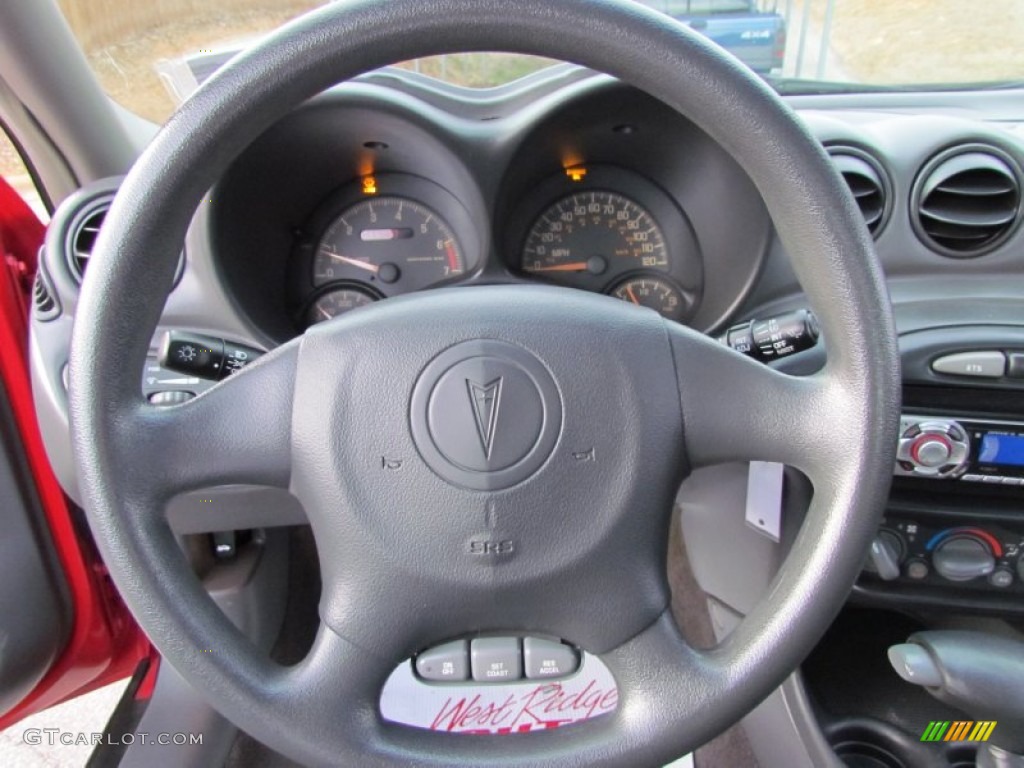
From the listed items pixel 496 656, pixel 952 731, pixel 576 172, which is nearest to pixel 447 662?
pixel 496 656

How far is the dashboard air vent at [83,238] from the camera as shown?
129cm

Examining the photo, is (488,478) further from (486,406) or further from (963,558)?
(963,558)

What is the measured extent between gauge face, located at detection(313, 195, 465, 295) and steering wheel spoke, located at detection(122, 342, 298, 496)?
0.65 m

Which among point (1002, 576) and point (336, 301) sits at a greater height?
point (336, 301)

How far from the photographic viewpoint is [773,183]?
798mm

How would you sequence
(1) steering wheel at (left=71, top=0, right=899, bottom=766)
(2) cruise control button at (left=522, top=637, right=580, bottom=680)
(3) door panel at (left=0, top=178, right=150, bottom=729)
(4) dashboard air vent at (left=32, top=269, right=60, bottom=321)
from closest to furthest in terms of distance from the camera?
(1) steering wheel at (left=71, top=0, right=899, bottom=766)
(2) cruise control button at (left=522, top=637, right=580, bottom=680)
(4) dashboard air vent at (left=32, top=269, right=60, bottom=321)
(3) door panel at (left=0, top=178, right=150, bottom=729)

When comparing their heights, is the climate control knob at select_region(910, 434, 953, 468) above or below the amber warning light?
below

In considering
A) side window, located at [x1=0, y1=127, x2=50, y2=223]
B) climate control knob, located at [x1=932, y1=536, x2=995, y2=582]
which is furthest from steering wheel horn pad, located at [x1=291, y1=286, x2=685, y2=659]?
side window, located at [x1=0, y1=127, x2=50, y2=223]

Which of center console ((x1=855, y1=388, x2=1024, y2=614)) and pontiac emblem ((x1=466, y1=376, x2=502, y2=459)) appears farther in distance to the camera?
center console ((x1=855, y1=388, x2=1024, y2=614))

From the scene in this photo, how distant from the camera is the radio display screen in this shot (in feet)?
4.12

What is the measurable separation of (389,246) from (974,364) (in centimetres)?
87

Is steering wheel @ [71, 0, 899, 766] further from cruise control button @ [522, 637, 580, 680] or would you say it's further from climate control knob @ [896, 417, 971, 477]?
climate control knob @ [896, 417, 971, 477]

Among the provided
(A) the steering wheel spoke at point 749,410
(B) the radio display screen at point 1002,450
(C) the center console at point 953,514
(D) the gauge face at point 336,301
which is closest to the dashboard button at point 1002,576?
(C) the center console at point 953,514

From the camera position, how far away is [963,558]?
1356mm
